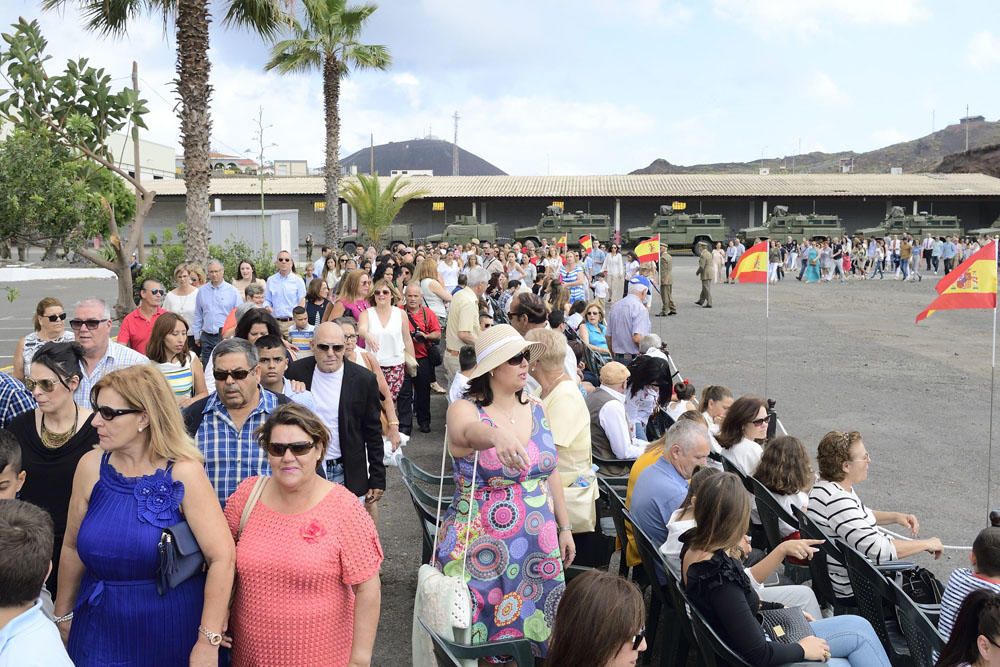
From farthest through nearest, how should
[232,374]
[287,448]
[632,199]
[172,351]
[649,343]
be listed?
[632,199], [649,343], [172,351], [232,374], [287,448]

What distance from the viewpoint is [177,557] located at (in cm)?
315

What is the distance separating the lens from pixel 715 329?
20828 millimetres

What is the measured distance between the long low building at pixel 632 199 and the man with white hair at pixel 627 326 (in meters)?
45.9

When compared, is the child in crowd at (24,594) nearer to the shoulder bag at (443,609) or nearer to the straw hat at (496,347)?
the shoulder bag at (443,609)

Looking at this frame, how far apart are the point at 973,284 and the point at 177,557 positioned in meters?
8.29

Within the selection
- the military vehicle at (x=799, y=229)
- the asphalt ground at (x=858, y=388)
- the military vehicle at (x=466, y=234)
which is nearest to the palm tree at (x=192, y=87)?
the asphalt ground at (x=858, y=388)

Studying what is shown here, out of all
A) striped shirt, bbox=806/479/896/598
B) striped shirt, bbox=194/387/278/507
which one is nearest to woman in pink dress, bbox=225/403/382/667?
striped shirt, bbox=194/387/278/507

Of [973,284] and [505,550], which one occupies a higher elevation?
[973,284]

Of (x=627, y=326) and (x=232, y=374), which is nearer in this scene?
(x=232, y=374)

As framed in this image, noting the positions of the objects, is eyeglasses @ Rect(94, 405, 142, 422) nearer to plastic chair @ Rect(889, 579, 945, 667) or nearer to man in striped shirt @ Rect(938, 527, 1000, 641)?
plastic chair @ Rect(889, 579, 945, 667)

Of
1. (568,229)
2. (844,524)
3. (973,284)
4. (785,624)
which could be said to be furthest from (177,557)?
(568,229)

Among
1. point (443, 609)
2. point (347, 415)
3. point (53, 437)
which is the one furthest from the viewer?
point (347, 415)

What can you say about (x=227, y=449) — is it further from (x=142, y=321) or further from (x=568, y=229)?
(x=568, y=229)

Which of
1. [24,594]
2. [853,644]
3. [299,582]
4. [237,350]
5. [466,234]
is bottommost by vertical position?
[853,644]
